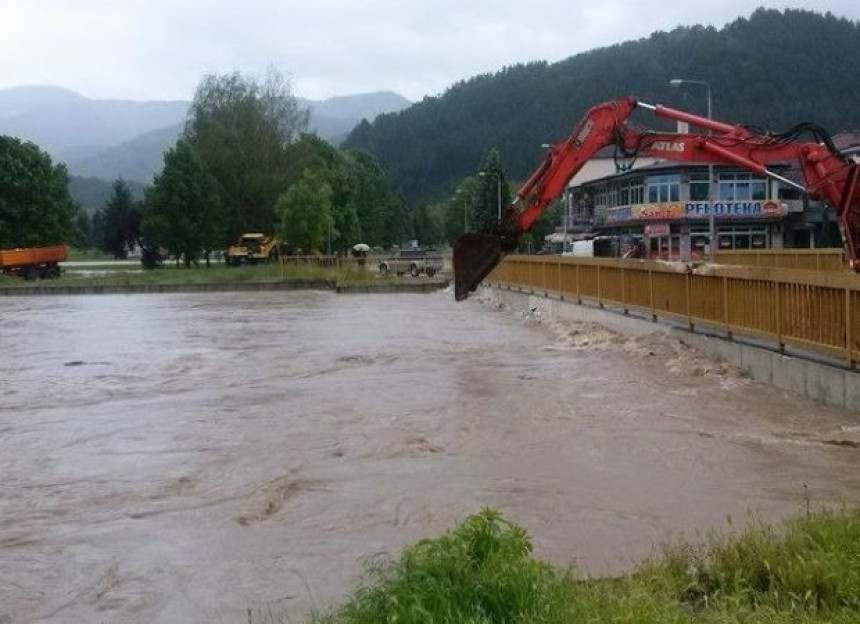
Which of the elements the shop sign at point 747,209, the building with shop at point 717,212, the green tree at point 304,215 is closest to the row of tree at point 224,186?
the green tree at point 304,215

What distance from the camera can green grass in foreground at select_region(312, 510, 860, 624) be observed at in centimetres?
430

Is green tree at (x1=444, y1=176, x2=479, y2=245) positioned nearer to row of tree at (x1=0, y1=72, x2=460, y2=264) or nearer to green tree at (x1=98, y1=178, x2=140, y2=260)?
row of tree at (x1=0, y1=72, x2=460, y2=264)

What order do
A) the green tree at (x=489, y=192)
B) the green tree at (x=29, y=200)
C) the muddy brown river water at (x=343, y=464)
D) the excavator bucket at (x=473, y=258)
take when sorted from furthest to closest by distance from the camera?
the green tree at (x=489, y=192) → the green tree at (x=29, y=200) → the excavator bucket at (x=473, y=258) → the muddy brown river water at (x=343, y=464)

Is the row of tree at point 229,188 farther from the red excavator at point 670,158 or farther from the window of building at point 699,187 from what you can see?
the red excavator at point 670,158

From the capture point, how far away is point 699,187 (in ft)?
233

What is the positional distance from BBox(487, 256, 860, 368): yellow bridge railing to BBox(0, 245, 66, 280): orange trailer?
49229mm

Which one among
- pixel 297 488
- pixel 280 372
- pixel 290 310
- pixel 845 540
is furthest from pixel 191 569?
pixel 290 310

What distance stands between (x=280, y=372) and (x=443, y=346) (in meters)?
4.78

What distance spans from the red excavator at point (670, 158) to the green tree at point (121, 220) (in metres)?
92.6

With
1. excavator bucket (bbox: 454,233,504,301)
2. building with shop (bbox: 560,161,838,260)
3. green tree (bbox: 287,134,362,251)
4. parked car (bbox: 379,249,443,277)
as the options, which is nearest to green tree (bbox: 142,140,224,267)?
green tree (bbox: 287,134,362,251)

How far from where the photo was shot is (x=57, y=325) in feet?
98.6

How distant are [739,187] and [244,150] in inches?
1541

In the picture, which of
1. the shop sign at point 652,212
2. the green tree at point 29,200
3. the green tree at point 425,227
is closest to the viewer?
the shop sign at point 652,212

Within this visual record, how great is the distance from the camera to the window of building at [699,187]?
232 ft
